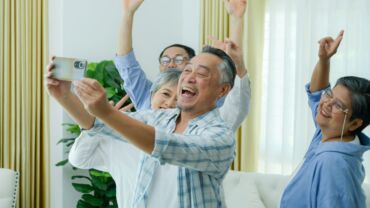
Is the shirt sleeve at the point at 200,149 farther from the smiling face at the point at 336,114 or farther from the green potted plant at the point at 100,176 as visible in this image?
the green potted plant at the point at 100,176

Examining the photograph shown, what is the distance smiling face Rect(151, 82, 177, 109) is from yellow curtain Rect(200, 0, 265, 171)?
7.30ft

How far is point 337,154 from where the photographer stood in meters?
1.93

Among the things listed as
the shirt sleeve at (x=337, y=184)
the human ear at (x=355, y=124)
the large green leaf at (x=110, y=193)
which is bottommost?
the large green leaf at (x=110, y=193)

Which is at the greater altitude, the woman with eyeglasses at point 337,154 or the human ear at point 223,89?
the human ear at point 223,89

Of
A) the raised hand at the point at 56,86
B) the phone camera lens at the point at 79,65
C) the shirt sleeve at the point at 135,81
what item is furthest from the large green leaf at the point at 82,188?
the phone camera lens at the point at 79,65

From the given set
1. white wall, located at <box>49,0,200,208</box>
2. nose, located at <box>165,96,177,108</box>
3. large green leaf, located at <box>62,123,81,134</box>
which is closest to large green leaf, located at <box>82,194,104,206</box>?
white wall, located at <box>49,0,200,208</box>

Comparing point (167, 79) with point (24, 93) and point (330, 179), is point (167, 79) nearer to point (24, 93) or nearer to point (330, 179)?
point (330, 179)

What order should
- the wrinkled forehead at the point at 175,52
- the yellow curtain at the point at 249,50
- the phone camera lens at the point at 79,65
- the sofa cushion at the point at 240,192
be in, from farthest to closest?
the yellow curtain at the point at 249,50
the sofa cushion at the point at 240,192
the wrinkled forehead at the point at 175,52
the phone camera lens at the point at 79,65

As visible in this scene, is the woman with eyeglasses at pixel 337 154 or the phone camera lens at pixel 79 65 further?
the woman with eyeglasses at pixel 337 154

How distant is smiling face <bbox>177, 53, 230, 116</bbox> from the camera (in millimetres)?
1500

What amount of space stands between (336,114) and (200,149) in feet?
3.05

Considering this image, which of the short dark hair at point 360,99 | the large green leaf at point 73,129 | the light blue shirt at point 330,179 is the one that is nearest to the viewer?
the light blue shirt at point 330,179

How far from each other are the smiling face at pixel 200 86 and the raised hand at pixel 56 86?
0.32 m

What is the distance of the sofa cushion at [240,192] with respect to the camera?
10.2ft
